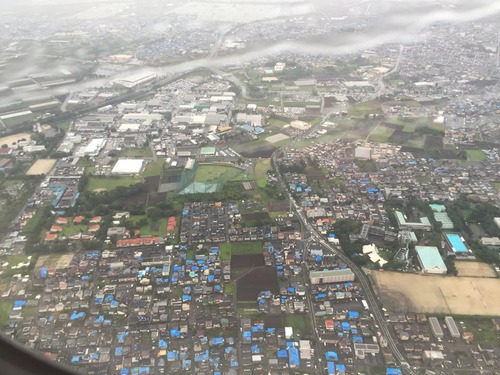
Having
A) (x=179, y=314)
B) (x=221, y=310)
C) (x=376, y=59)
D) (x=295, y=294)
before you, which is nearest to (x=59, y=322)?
(x=179, y=314)

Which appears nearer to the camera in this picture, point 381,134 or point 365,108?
point 381,134

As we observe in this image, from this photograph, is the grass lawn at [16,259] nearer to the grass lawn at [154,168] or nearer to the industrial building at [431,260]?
the grass lawn at [154,168]

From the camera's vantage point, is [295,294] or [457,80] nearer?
[295,294]

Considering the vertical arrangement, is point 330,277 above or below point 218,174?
above

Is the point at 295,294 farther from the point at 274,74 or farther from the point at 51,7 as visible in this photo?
the point at 51,7

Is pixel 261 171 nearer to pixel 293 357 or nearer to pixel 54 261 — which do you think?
Result: pixel 54 261

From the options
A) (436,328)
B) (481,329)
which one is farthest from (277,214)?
(481,329)

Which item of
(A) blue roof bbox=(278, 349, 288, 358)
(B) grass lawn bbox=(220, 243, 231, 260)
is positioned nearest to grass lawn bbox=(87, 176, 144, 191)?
(B) grass lawn bbox=(220, 243, 231, 260)

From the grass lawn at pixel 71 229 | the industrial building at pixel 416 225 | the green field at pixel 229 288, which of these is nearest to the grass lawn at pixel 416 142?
the industrial building at pixel 416 225
